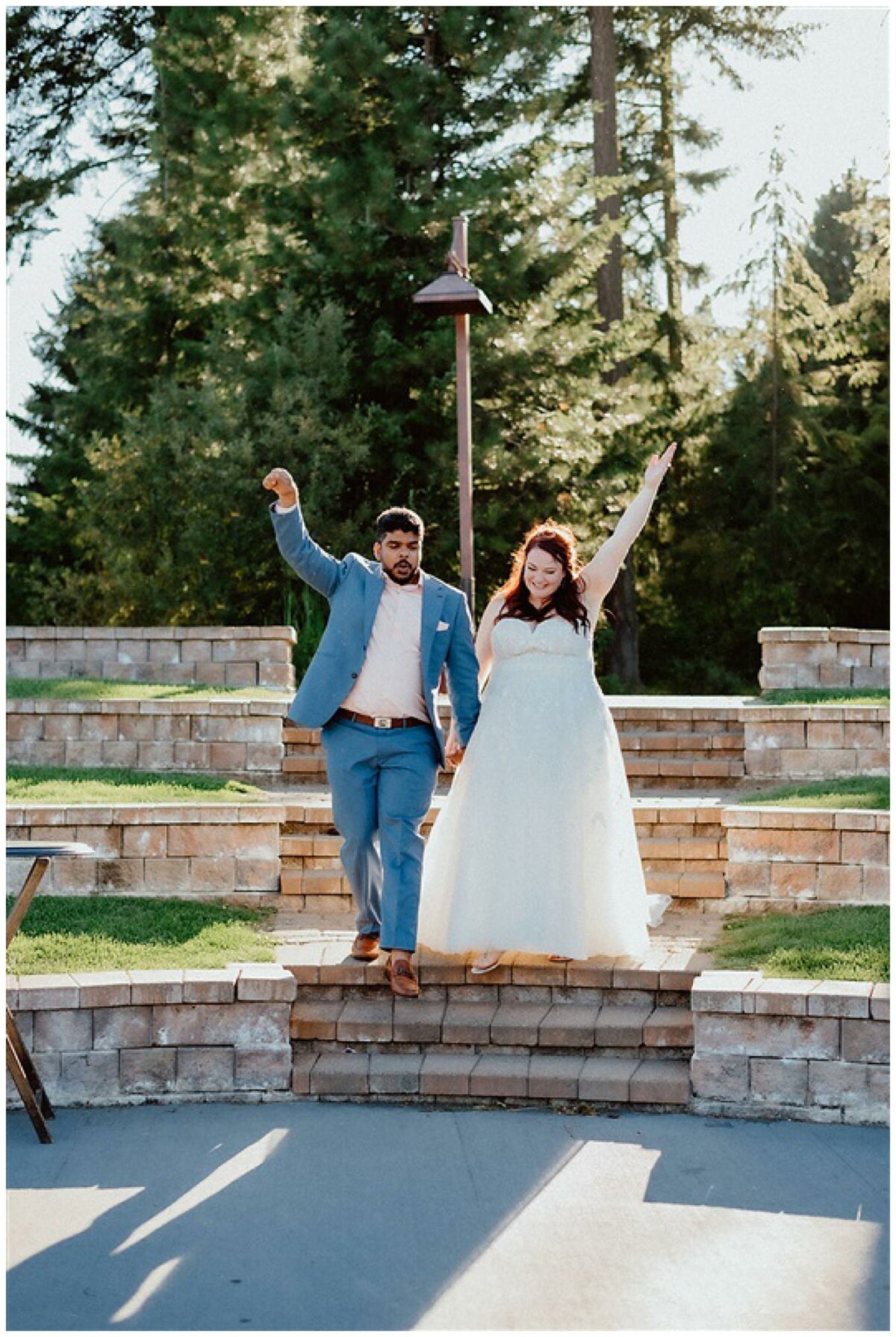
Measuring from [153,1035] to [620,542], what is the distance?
2551 mm

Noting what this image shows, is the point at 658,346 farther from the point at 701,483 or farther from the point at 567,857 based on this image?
the point at 567,857

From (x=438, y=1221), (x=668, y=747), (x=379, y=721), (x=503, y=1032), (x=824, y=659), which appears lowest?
(x=438, y=1221)

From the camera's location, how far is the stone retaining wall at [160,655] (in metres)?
11.5

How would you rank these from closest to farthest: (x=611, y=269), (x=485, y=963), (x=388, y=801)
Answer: (x=388, y=801) < (x=485, y=963) < (x=611, y=269)

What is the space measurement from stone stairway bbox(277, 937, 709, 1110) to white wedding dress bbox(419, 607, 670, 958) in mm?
166

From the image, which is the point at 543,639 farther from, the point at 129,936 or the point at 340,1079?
the point at 129,936

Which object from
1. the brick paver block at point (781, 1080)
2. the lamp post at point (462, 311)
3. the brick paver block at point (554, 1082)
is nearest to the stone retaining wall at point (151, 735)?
the lamp post at point (462, 311)

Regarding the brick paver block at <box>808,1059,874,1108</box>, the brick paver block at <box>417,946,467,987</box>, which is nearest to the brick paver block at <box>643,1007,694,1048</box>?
the brick paver block at <box>808,1059,874,1108</box>

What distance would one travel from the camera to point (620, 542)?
19.3 feet

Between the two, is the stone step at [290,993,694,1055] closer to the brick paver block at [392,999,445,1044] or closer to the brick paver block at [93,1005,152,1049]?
the brick paver block at [392,999,445,1044]

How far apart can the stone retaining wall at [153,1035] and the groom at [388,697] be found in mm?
544

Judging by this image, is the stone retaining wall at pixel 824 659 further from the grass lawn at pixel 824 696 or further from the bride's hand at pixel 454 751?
the bride's hand at pixel 454 751

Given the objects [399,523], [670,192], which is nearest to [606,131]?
[670,192]

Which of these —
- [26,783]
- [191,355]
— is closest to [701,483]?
[191,355]
